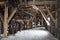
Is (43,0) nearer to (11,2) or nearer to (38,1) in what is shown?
(38,1)

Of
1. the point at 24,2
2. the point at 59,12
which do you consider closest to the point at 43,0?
the point at 24,2

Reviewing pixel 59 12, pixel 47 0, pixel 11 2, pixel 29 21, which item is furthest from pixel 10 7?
pixel 29 21

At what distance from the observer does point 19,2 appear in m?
9.24

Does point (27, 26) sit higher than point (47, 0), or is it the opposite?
point (47, 0)

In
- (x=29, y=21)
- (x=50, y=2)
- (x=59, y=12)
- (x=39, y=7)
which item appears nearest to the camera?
(x=59, y=12)

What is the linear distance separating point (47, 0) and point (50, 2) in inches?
15.0

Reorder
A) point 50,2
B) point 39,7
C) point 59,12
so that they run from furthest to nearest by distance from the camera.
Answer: point 39,7, point 50,2, point 59,12

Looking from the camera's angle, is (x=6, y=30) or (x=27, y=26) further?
(x=27, y=26)

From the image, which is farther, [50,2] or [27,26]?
[27,26]

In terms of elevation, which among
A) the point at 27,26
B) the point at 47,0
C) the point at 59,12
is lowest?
the point at 27,26

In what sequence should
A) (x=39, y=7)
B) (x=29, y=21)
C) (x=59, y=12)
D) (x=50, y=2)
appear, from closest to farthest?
(x=59, y=12) → (x=50, y=2) → (x=39, y=7) → (x=29, y=21)

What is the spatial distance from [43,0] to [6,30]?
3.08 meters

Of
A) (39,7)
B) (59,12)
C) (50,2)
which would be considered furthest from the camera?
(39,7)

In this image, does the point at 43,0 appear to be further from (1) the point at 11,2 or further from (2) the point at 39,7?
(1) the point at 11,2
